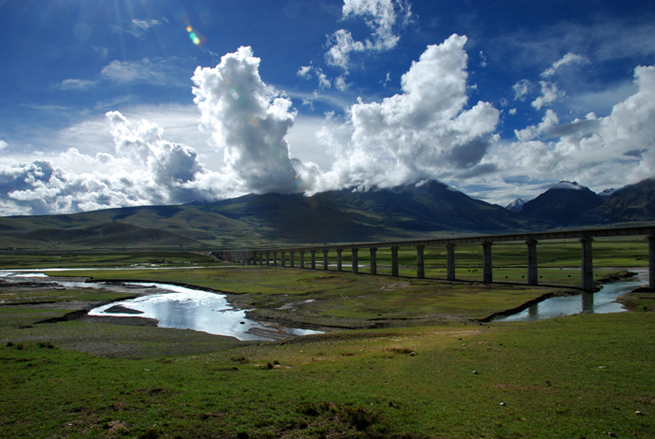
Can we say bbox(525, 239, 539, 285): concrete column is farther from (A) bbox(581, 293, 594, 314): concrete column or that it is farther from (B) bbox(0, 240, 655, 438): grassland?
(B) bbox(0, 240, 655, 438): grassland

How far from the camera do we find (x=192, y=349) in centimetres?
3203

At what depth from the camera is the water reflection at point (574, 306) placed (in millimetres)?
47353

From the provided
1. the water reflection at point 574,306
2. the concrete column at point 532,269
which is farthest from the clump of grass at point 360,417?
the concrete column at point 532,269

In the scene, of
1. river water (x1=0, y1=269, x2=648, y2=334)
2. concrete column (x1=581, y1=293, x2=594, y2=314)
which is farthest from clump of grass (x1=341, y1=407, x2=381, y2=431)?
concrete column (x1=581, y1=293, x2=594, y2=314)

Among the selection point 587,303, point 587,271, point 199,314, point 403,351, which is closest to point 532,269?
point 587,271

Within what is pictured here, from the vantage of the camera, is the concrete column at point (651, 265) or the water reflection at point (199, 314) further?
the concrete column at point (651, 265)

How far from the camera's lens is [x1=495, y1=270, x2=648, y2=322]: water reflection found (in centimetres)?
4735

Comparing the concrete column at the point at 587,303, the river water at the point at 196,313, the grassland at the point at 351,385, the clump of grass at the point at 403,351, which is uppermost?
the grassland at the point at 351,385

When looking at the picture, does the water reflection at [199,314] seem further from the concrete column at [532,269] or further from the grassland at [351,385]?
the concrete column at [532,269]

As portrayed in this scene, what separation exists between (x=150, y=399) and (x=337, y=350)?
15.5m

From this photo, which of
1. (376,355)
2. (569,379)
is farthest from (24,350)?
(569,379)

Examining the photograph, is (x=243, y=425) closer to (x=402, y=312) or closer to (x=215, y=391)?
(x=215, y=391)

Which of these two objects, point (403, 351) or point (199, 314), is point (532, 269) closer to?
point (403, 351)

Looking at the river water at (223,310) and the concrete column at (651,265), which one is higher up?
the concrete column at (651,265)
